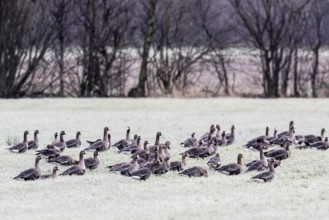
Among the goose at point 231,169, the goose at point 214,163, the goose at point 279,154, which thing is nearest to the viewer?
the goose at point 231,169

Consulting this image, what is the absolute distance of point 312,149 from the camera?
2345cm

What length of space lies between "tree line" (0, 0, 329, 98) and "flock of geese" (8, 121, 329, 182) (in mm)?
27238

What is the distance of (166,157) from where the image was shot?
64.4 ft

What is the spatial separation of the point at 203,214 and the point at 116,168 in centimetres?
475

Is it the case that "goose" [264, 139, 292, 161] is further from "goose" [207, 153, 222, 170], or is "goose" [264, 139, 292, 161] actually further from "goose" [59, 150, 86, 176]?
"goose" [59, 150, 86, 176]

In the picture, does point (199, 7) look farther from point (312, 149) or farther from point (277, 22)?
point (312, 149)

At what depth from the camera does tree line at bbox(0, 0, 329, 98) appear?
5256 centimetres

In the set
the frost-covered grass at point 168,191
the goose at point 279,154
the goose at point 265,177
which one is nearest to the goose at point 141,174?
the frost-covered grass at point 168,191

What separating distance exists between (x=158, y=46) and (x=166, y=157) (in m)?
36.0

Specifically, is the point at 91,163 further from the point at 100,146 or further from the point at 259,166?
the point at 100,146

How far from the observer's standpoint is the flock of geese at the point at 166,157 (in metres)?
18.1

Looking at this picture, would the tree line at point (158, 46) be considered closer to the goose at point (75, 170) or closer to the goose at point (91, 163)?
the goose at point (91, 163)

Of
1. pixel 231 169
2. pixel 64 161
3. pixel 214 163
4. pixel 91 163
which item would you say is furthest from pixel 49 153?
pixel 231 169

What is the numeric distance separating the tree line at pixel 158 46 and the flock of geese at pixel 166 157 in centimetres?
2724
